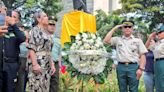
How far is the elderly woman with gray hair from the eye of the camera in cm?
546

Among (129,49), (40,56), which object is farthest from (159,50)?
(40,56)

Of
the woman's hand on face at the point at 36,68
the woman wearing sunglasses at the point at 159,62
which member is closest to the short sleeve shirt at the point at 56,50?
the woman's hand on face at the point at 36,68

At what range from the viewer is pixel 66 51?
6648 millimetres

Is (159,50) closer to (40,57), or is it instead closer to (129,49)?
(129,49)

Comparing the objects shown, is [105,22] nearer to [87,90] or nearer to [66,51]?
[87,90]

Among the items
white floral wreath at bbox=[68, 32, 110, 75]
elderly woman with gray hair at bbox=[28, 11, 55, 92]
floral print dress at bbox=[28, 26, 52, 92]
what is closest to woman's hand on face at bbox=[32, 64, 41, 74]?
elderly woman with gray hair at bbox=[28, 11, 55, 92]

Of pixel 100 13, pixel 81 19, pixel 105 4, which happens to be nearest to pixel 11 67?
pixel 81 19

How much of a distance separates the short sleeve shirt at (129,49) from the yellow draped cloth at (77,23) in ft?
5.25

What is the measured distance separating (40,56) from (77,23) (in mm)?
3953

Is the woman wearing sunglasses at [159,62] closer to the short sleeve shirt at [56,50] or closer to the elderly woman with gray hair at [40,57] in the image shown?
the short sleeve shirt at [56,50]

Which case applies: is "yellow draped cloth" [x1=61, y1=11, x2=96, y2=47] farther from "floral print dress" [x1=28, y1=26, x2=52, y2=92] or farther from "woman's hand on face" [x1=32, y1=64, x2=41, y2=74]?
"woman's hand on face" [x1=32, y1=64, x2=41, y2=74]

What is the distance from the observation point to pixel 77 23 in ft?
30.8

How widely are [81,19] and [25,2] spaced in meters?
7.17

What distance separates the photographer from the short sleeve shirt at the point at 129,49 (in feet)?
21.1
